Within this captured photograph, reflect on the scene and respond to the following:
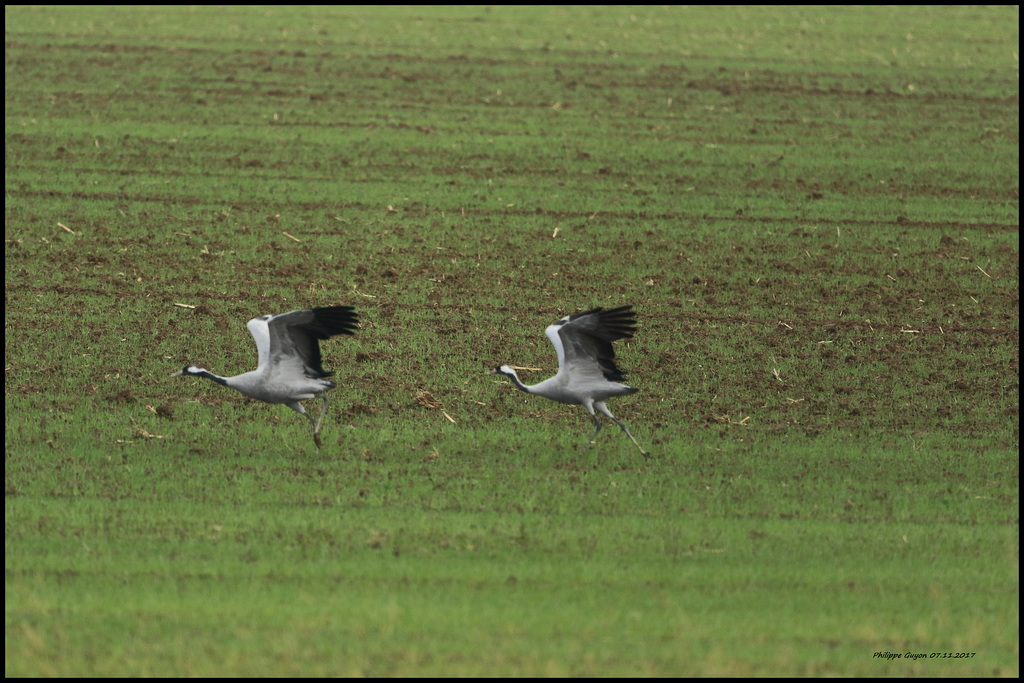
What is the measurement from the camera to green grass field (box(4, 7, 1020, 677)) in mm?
9039

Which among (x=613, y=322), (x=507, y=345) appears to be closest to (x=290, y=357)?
(x=613, y=322)

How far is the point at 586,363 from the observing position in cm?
1248

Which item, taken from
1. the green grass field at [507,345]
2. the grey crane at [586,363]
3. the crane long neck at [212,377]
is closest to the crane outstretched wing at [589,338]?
the grey crane at [586,363]

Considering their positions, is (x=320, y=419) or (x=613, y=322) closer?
(x=613, y=322)

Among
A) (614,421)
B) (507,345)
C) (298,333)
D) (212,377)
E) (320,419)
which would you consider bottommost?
(320,419)

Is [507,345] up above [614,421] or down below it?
above

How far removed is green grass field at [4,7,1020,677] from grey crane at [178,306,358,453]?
0.55 meters

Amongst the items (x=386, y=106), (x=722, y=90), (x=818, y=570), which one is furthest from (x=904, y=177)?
(x=818, y=570)

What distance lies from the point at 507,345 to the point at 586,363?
2.92 m

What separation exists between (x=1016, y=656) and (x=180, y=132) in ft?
56.7

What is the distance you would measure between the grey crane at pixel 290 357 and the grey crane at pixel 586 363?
170 centimetres

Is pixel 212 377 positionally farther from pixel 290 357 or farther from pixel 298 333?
pixel 298 333

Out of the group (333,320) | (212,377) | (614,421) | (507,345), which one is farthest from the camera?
(507,345)

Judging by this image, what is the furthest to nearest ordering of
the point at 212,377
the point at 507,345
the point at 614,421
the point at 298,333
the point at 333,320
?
the point at 507,345 < the point at 614,421 < the point at 298,333 < the point at 333,320 < the point at 212,377
